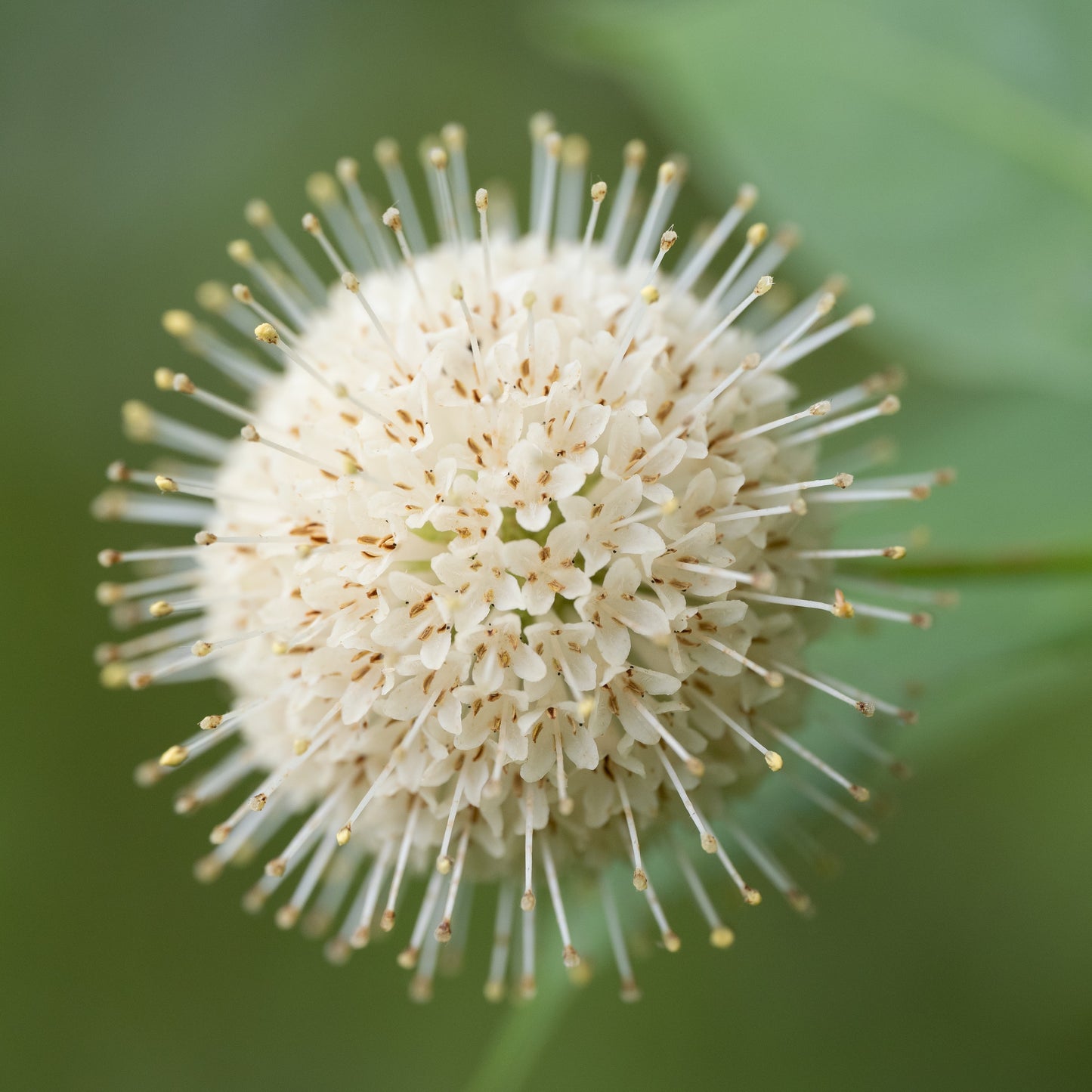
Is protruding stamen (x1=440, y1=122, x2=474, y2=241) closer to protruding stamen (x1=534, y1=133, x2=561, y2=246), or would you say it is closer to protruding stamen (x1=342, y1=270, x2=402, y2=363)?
protruding stamen (x1=534, y1=133, x2=561, y2=246)

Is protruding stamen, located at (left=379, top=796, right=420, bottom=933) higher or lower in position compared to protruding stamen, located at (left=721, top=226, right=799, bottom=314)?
lower

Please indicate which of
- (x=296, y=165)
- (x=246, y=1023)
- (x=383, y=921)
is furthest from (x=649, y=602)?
(x=296, y=165)

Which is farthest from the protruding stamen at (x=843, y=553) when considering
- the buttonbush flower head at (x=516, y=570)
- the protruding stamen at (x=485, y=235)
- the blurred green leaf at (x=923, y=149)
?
the blurred green leaf at (x=923, y=149)

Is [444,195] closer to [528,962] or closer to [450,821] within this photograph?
[450,821]

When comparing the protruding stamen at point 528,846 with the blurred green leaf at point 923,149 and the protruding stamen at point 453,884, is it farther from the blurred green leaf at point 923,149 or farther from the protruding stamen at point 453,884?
the blurred green leaf at point 923,149

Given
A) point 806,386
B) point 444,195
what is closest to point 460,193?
point 444,195

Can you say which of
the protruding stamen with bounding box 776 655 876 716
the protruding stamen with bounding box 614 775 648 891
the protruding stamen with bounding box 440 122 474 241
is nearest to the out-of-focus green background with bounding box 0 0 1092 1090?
the protruding stamen with bounding box 776 655 876 716
